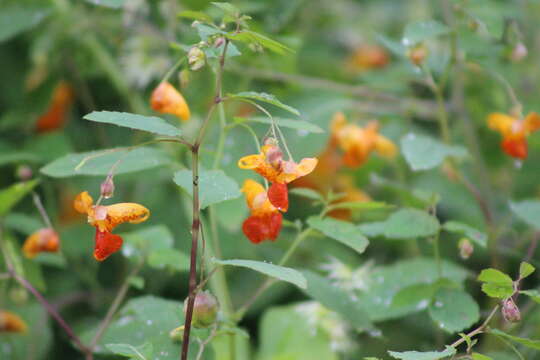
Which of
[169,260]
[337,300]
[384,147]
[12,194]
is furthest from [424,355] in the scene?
[384,147]

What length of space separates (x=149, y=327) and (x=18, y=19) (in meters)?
0.82

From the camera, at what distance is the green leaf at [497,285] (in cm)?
79

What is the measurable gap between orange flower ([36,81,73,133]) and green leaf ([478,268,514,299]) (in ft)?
3.71

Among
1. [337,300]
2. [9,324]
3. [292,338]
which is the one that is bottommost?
[292,338]

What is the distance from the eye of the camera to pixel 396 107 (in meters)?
1.64

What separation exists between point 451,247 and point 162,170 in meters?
0.68

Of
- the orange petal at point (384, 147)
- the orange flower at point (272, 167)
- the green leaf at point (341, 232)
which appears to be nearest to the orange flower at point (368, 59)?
the orange petal at point (384, 147)

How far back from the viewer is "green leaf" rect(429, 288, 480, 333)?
0.96m

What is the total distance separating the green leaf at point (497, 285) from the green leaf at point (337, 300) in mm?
278

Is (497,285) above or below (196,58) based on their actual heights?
below

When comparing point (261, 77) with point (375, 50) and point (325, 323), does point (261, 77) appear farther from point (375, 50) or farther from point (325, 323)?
point (375, 50)

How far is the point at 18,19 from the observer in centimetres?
149

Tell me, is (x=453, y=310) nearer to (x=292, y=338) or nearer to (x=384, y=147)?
(x=292, y=338)

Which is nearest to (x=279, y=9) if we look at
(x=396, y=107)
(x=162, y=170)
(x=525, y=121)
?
(x=396, y=107)
